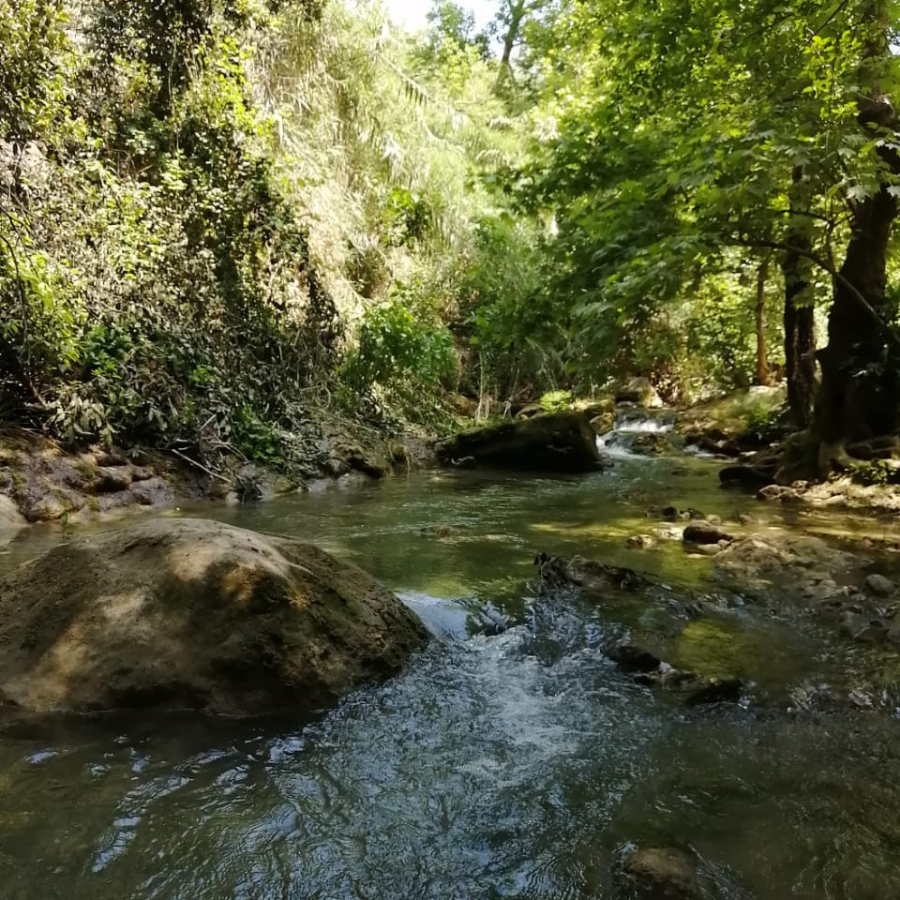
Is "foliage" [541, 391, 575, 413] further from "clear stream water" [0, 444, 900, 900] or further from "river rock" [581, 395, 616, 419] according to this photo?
"clear stream water" [0, 444, 900, 900]

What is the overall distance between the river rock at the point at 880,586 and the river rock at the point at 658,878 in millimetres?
3175

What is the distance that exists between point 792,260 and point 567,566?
5.90 m

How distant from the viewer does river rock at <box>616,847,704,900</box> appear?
1.79 m

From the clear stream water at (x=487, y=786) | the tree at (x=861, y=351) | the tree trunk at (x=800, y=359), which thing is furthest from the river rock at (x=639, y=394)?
the clear stream water at (x=487, y=786)

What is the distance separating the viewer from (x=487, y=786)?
2.37 metres

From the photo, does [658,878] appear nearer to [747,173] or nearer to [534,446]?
[747,173]

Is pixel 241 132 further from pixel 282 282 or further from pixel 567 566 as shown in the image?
pixel 567 566

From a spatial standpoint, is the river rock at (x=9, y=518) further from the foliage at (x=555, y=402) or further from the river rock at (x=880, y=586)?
the foliage at (x=555, y=402)

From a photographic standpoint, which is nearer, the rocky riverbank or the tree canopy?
the tree canopy

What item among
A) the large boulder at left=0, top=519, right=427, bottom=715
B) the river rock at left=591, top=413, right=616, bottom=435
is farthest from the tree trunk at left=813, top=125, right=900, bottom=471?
the river rock at left=591, top=413, right=616, bottom=435

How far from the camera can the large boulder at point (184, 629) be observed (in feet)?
9.29

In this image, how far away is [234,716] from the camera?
2.80 metres

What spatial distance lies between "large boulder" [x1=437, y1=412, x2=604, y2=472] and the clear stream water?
754cm

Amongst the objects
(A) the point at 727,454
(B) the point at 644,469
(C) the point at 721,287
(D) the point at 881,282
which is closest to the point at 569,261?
(D) the point at 881,282
